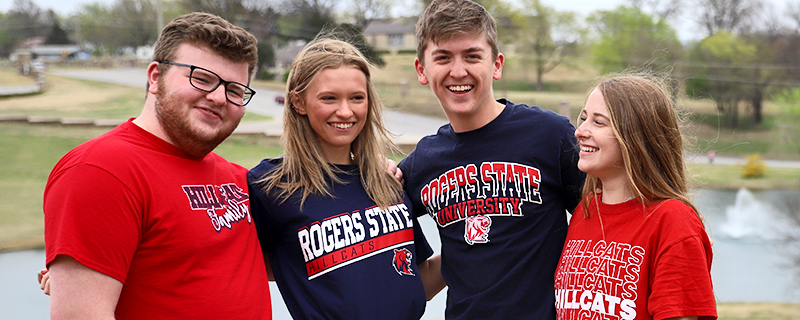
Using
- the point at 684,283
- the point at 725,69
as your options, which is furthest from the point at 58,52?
the point at 684,283

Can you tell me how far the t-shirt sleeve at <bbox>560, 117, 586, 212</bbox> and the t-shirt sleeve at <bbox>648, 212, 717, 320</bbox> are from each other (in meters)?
0.62

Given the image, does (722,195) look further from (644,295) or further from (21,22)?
(21,22)

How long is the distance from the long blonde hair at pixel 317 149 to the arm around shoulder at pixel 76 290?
2.60 ft

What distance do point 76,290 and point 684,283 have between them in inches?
66.5

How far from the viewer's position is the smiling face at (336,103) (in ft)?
7.61

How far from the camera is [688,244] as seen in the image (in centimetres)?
175

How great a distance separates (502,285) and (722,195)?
72.5 ft

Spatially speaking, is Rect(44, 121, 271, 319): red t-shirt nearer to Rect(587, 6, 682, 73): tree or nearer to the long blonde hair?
the long blonde hair

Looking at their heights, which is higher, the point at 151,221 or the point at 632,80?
the point at 632,80

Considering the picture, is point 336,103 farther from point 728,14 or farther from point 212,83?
point 728,14

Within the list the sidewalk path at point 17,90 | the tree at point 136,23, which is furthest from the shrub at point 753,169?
the tree at point 136,23

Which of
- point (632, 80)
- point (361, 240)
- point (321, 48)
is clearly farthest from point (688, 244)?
point (321, 48)

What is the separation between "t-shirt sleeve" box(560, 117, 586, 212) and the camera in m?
2.34

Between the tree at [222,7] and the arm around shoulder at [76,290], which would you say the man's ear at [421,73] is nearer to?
the arm around shoulder at [76,290]
